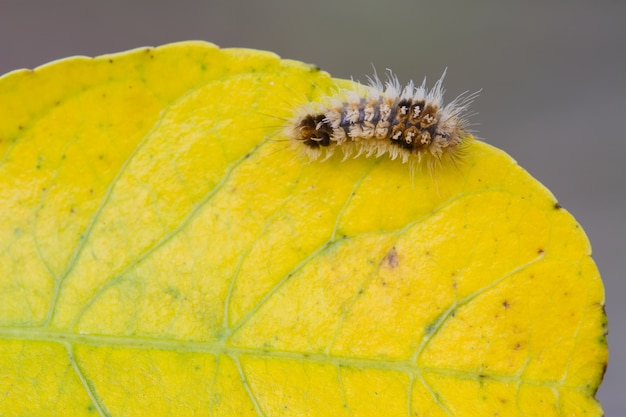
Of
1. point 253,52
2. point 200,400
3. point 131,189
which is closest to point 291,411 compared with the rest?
point 200,400

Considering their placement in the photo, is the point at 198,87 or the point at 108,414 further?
the point at 198,87

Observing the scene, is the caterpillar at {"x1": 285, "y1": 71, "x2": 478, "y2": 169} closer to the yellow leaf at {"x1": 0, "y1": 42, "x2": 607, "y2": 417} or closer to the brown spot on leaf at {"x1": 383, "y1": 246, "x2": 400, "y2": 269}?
the yellow leaf at {"x1": 0, "y1": 42, "x2": 607, "y2": 417}

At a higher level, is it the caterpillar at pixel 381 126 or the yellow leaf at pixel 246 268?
the caterpillar at pixel 381 126

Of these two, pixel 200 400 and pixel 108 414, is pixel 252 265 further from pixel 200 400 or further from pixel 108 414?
pixel 108 414

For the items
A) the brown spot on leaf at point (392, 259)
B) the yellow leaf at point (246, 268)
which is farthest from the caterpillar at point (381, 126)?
the brown spot on leaf at point (392, 259)

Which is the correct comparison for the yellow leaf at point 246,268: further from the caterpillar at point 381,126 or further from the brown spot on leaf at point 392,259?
the caterpillar at point 381,126

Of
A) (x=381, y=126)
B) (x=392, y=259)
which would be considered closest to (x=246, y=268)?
(x=392, y=259)

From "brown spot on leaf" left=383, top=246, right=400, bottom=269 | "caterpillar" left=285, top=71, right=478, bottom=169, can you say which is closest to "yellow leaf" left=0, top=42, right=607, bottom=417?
"brown spot on leaf" left=383, top=246, right=400, bottom=269
